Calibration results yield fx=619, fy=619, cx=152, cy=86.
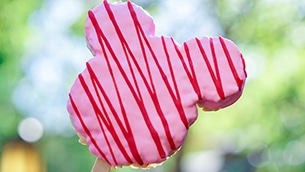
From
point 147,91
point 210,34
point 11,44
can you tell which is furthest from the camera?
point 210,34

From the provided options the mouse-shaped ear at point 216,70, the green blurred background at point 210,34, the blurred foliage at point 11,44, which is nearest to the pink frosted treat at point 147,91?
the mouse-shaped ear at point 216,70

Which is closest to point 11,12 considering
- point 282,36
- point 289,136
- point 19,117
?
point 19,117

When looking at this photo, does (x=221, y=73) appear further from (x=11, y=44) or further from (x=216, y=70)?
(x=11, y=44)

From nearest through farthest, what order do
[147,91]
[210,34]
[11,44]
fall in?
[147,91]
[11,44]
[210,34]

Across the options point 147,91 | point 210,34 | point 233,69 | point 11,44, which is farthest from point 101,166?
point 210,34

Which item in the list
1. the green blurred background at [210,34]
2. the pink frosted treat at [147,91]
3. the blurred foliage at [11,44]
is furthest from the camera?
the green blurred background at [210,34]

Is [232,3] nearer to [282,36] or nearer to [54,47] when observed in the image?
[282,36]

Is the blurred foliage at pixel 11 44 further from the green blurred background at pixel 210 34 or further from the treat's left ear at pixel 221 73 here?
the treat's left ear at pixel 221 73
